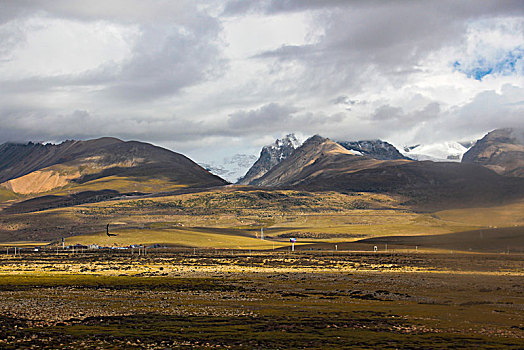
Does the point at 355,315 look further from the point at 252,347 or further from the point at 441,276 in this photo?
the point at 441,276

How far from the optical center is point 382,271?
109 metres

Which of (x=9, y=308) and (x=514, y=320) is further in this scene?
(x=9, y=308)

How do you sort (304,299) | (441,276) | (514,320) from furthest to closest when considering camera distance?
(441,276)
(304,299)
(514,320)

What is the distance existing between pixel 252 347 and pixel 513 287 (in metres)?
52.4

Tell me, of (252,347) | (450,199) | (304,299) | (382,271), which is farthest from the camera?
(450,199)

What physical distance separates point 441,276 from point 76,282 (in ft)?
179

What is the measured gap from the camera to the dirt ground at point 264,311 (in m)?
42.2

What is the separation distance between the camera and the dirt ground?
42.2m

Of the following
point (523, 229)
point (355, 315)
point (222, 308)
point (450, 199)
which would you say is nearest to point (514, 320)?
point (355, 315)

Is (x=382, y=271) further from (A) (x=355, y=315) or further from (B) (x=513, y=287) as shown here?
(A) (x=355, y=315)

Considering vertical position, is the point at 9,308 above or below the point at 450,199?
below

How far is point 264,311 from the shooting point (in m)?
56.0

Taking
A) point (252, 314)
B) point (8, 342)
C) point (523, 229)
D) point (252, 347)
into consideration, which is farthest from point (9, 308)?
point (523, 229)

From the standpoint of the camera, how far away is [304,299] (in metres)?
65.9
